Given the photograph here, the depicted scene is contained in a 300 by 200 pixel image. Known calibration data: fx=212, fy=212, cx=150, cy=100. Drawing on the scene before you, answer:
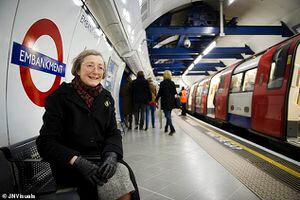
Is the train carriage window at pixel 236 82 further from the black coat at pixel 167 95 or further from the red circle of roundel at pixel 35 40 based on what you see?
the red circle of roundel at pixel 35 40

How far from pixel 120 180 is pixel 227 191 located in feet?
4.94

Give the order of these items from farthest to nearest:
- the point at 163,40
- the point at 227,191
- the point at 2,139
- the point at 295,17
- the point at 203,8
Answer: the point at 163,40 < the point at 203,8 < the point at 295,17 < the point at 227,191 < the point at 2,139

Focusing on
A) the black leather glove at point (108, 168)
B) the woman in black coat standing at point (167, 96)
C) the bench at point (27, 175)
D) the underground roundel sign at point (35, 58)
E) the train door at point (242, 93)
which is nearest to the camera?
the bench at point (27, 175)

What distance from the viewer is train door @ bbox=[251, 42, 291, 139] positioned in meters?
3.91

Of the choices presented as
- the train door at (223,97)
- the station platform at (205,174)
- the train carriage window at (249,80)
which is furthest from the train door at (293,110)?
the train door at (223,97)

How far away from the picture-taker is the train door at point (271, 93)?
391 cm

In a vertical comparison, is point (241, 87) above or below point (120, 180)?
above

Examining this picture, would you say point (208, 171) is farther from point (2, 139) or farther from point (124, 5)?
point (124, 5)

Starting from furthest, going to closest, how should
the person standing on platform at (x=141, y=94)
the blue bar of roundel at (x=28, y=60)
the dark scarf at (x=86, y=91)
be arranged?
the person standing on platform at (x=141, y=94) → the blue bar of roundel at (x=28, y=60) → the dark scarf at (x=86, y=91)

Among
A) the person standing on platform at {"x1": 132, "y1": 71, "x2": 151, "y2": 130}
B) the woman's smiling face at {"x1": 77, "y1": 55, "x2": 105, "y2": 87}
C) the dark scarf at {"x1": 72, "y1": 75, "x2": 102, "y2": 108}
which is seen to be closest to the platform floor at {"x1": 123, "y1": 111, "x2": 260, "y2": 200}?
the dark scarf at {"x1": 72, "y1": 75, "x2": 102, "y2": 108}

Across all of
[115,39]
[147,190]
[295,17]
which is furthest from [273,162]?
[295,17]

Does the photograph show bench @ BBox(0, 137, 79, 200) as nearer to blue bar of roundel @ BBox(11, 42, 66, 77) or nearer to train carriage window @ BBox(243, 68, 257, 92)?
blue bar of roundel @ BBox(11, 42, 66, 77)

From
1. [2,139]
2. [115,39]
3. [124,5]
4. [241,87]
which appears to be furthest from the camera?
[241,87]

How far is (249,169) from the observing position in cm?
299
